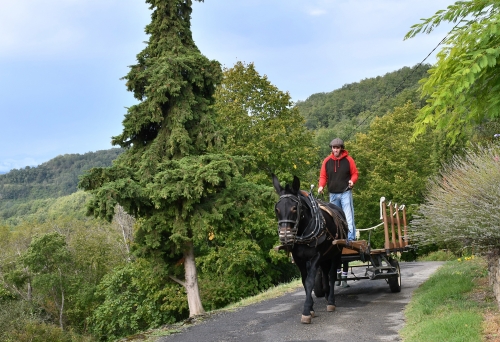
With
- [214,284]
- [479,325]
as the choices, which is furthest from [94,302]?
[479,325]

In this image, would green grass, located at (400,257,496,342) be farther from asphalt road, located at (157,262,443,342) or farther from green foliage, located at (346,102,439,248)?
green foliage, located at (346,102,439,248)

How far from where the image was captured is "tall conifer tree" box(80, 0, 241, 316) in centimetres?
1357

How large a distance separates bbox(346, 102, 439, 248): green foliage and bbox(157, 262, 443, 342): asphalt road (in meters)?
24.8

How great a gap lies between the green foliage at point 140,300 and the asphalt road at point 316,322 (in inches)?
284

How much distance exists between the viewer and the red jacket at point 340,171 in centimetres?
934

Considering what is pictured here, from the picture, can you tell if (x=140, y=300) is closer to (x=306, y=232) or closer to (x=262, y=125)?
(x=262, y=125)

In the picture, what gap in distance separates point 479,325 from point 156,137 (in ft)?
42.3

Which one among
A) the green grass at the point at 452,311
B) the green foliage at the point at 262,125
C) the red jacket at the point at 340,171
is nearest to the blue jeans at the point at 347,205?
the red jacket at the point at 340,171

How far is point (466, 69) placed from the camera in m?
5.38

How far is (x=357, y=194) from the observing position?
123ft

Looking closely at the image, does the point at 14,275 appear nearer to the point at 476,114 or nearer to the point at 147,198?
the point at 147,198

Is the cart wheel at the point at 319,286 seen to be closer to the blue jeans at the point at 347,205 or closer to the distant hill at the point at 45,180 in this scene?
the blue jeans at the point at 347,205

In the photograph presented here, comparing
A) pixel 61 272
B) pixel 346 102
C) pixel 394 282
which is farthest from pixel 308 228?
pixel 346 102

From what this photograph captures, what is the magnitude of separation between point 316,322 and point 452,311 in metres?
2.12
